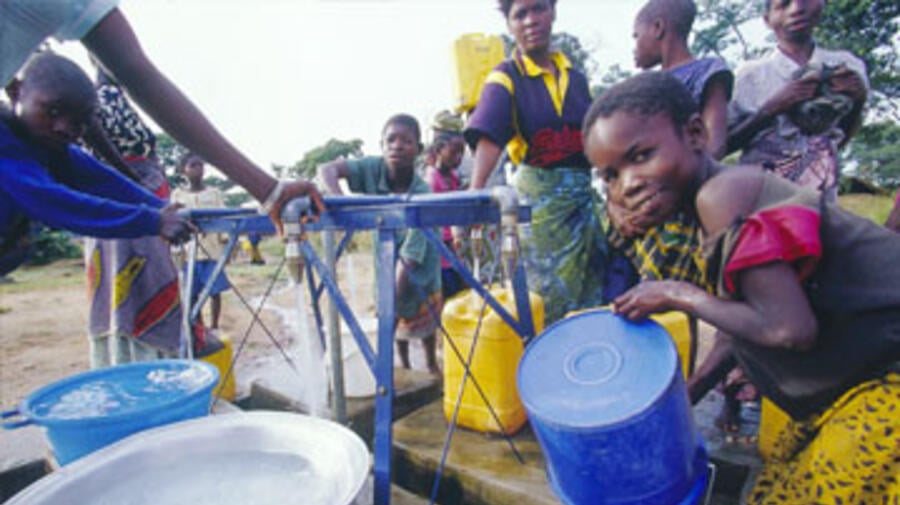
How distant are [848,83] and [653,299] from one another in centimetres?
177

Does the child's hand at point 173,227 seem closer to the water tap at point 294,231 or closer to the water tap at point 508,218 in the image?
the water tap at point 294,231

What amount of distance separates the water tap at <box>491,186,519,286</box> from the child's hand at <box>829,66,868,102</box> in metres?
1.81

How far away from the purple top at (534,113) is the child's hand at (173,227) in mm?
1358

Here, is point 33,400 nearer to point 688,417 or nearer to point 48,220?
point 48,220

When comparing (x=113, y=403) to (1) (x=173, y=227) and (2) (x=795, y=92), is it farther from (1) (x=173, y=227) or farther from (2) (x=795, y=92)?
(2) (x=795, y=92)

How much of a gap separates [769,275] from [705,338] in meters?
3.53

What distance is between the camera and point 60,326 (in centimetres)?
696

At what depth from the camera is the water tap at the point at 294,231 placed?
1.46 m

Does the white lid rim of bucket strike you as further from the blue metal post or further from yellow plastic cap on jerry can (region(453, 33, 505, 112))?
yellow plastic cap on jerry can (region(453, 33, 505, 112))

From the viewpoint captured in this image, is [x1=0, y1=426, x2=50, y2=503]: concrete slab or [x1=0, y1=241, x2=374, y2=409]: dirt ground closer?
[x1=0, y1=426, x2=50, y2=503]: concrete slab

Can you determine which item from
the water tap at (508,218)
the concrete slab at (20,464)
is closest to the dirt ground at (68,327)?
the concrete slab at (20,464)

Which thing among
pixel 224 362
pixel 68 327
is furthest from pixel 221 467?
pixel 68 327

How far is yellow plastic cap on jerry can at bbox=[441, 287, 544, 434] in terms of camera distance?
220 cm

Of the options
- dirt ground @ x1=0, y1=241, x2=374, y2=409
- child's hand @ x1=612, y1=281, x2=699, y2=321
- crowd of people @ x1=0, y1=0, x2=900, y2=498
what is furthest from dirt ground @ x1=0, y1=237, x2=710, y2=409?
child's hand @ x1=612, y1=281, x2=699, y2=321
